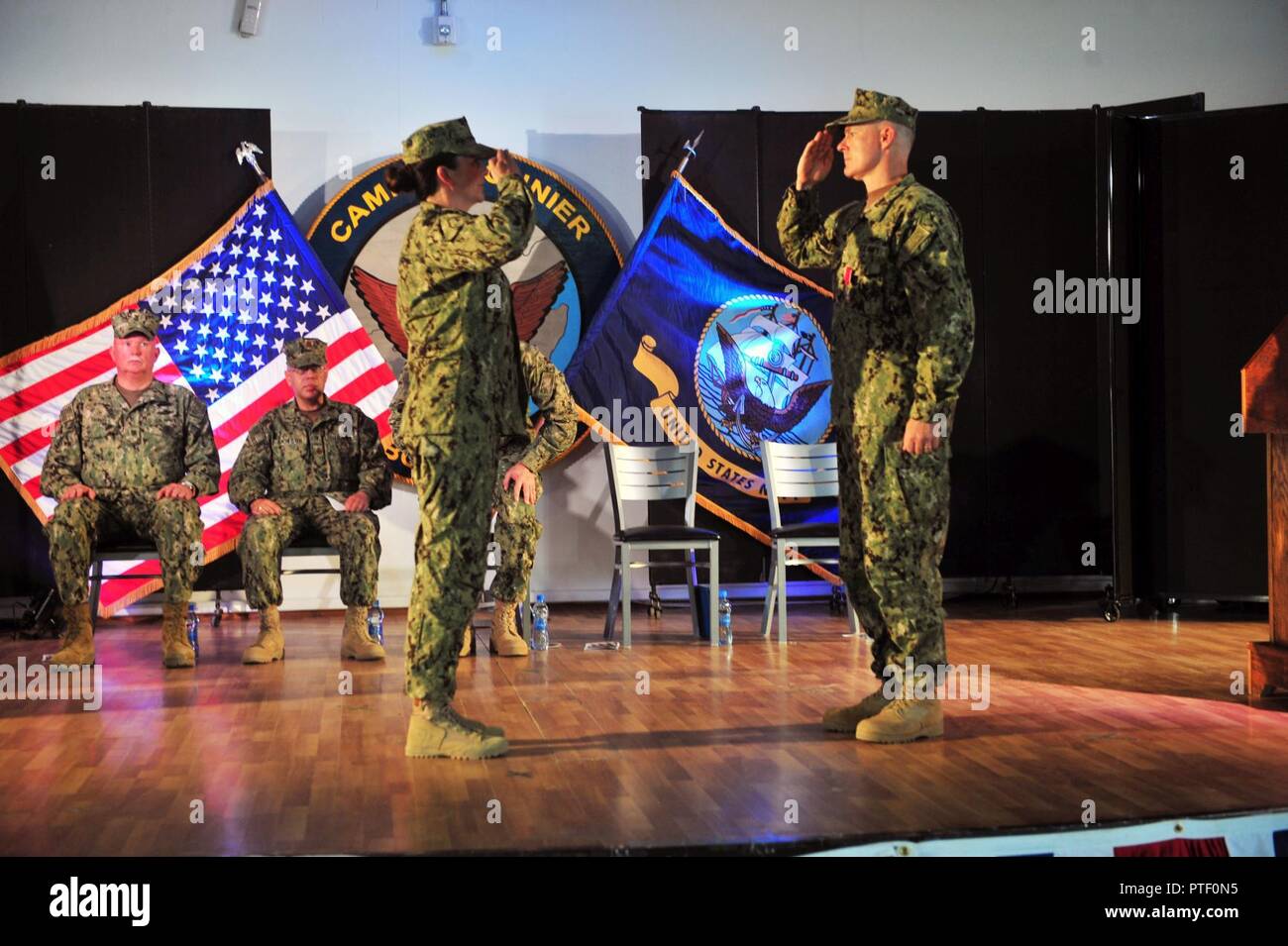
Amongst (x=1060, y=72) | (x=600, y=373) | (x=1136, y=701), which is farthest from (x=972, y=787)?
(x=1060, y=72)

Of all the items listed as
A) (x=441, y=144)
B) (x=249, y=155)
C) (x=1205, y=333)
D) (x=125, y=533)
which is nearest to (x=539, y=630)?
(x=125, y=533)

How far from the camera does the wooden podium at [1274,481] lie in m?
4.37

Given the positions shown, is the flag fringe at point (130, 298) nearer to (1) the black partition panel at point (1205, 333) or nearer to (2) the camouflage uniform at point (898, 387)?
(2) the camouflage uniform at point (898, 387)

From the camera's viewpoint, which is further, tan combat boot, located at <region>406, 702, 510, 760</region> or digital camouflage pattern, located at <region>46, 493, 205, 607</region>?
digital camouflage pattern, located at <region>46, 493, 205, 607</region>

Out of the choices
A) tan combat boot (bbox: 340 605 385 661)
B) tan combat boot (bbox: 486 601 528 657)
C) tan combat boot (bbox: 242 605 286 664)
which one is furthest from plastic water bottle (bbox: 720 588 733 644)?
tan combat boot (bbox: 242 605 286 664)

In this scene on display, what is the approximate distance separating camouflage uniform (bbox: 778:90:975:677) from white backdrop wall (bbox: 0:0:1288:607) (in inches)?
155

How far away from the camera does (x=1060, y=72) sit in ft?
26.2

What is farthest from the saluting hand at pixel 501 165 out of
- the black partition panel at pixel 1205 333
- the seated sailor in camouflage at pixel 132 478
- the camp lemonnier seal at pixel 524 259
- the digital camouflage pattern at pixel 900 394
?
the black partition panel at pixel 1205 333

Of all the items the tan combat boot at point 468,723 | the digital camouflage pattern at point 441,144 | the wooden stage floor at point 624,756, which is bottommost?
the wooden stage floor at point 624,756

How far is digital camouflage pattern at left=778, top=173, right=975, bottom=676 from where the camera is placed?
12.2ft

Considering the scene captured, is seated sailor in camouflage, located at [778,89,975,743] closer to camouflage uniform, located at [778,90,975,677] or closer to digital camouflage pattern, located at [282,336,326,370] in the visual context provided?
camouflage uniform, located at [778,90,975,677]

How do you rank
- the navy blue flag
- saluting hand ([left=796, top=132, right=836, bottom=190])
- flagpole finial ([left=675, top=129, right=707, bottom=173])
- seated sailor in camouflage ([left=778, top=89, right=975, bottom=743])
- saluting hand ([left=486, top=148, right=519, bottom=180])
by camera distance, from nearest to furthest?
saluting hand ([left=486, top=148, right=519, bottom=180]) → seated sailor in camouflage ([left=778, top=89, right=975, bottom=743]) → saluting hand ([left=796, top=132, right=836, bottom=190]) → the navy blue flag → flagpole finial ([left=675, top=129, right=707, bottom=173])

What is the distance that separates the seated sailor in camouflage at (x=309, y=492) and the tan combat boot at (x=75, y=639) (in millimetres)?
623
